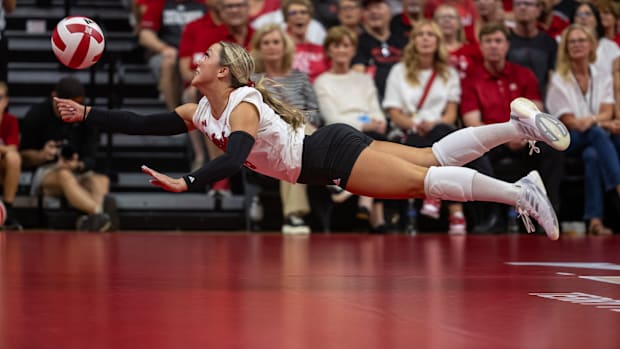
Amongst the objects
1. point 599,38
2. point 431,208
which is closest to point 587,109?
point 599,38

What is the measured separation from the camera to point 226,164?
392 centimetres

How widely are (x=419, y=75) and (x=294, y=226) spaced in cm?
152

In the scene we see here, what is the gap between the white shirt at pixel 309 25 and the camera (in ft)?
28.8

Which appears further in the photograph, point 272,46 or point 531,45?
point 531,45

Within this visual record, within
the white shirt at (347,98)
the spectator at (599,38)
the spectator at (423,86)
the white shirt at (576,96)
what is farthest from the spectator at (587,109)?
the white shirt at (347,98)

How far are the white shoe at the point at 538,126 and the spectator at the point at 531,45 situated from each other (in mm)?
4289

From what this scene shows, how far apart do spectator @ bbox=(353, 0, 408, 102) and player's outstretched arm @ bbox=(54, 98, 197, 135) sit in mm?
4068

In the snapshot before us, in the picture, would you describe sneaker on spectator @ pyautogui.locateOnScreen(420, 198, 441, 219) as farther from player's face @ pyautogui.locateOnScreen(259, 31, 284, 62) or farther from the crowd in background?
player's face @ pyautogui.locateOnScreen(259, 31, 284, 62)

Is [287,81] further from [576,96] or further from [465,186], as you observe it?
[465,186]

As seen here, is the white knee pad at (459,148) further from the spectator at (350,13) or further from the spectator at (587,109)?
the spectator at (350,13)

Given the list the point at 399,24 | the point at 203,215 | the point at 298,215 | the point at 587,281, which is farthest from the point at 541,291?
the point at 399,24

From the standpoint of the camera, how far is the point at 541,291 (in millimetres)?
3857

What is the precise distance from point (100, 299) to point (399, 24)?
6087mm

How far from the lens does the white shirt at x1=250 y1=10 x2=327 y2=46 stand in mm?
8789
